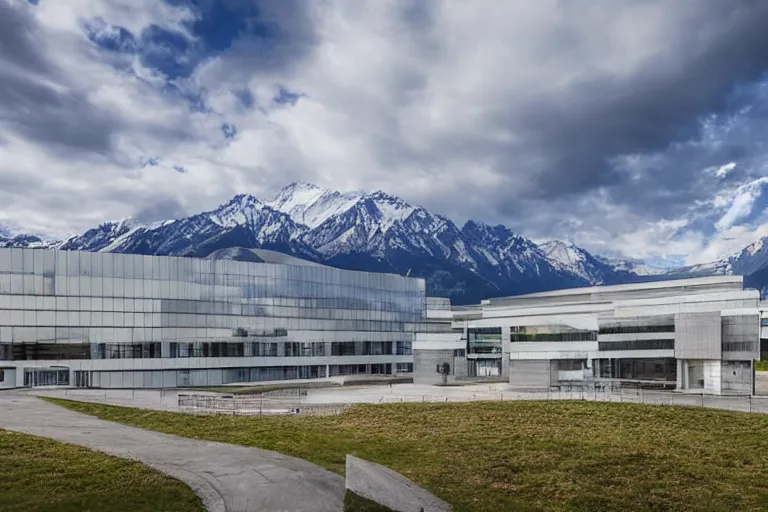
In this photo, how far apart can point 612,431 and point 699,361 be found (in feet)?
150

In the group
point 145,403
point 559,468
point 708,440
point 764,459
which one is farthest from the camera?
point 145,403

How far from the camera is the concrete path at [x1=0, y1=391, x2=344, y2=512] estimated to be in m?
23.8

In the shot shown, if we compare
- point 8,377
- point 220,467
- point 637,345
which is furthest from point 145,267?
point 220,467

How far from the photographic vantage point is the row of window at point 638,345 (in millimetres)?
91750

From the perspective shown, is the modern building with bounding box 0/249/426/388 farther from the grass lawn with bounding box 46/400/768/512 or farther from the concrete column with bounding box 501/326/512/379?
the grass lawn with bounding box 46/400/768/512

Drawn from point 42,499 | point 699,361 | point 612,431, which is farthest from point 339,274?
point 42,499

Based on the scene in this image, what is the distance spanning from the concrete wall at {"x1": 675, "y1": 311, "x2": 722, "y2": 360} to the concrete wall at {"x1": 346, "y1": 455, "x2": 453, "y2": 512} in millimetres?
63760

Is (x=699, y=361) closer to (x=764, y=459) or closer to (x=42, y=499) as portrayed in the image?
(x=764, y=459)

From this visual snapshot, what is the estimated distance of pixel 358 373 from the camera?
12619 centimetres

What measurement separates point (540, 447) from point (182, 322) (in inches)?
3091

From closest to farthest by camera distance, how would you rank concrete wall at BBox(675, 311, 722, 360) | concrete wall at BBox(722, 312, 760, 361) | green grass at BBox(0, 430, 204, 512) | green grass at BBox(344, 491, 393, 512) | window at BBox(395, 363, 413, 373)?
green grass at BBox(344, 491, 393, 512) < green grass at BBox(0, 430, 204, 512) < concrete wall at BBox(722, 312, 760, 361) < concrete wall at BBox(675, 311, 722, 360) < window at BBox(395, 363, 413, 373)

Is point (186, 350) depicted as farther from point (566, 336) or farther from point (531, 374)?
point (566, 336)

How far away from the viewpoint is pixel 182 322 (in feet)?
340

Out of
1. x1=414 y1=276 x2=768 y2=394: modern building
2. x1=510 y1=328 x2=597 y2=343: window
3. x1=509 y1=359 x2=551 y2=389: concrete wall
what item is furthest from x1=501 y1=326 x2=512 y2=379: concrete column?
x1=509 y1=359 x2=551 y2=389: concrete wall
